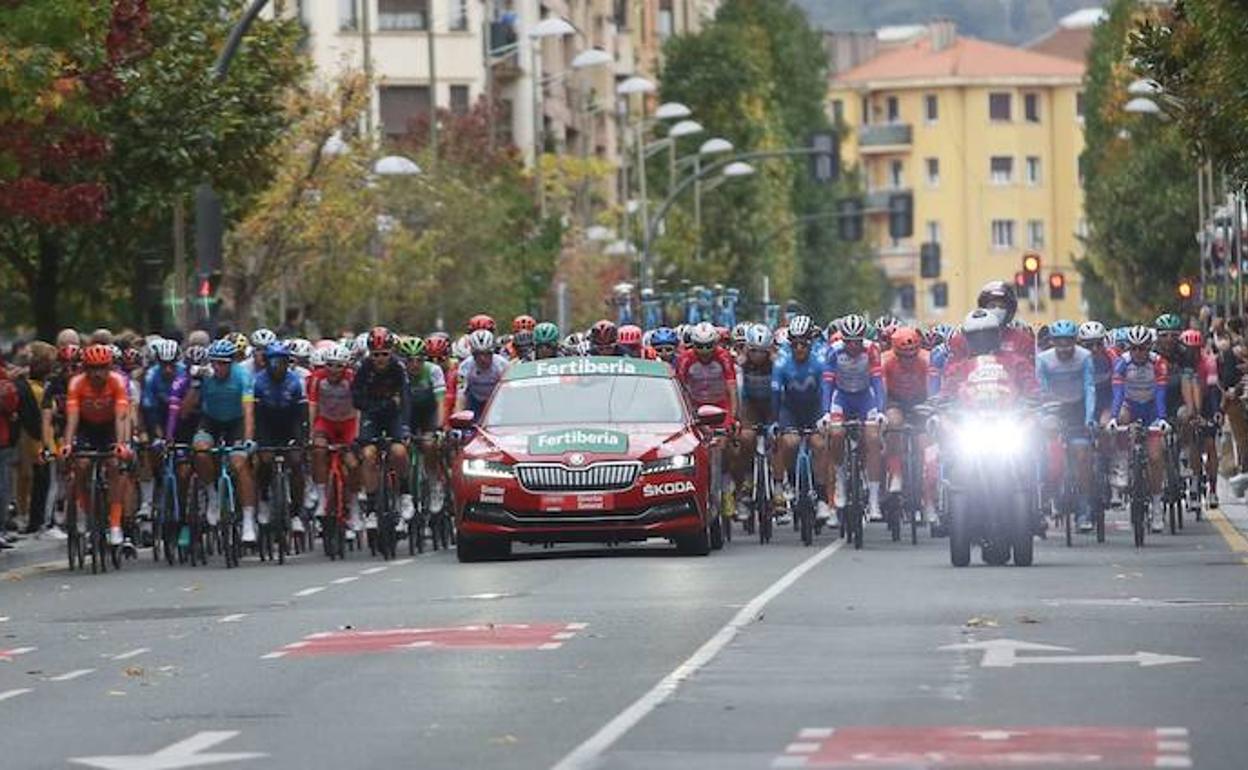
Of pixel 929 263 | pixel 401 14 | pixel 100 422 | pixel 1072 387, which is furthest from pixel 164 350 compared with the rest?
pixel 929 263

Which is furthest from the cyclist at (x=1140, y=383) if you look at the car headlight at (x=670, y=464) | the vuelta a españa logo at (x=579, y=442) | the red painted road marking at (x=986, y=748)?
the red painted road marking at (x=986, y=748)

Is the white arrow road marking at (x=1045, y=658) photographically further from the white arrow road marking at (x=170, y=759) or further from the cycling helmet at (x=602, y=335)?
the cycling helmet at (x=602, y=335)

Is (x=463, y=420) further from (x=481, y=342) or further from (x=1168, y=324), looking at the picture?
(x=1168, y=324)

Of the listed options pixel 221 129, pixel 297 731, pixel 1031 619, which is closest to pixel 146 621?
pixel 1031 619

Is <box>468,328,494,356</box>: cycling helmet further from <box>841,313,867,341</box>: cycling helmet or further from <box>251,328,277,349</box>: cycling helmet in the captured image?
<box>841,313,867,341</box>: cycling helmet

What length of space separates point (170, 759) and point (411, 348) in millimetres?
19312

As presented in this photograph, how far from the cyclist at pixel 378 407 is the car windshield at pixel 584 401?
5.18ft

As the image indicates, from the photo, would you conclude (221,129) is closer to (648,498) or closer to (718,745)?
(648,498)

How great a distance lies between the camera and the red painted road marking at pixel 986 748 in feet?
48.3

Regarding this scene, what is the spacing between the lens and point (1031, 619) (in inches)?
879

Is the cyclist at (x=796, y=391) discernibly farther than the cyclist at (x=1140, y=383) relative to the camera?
No

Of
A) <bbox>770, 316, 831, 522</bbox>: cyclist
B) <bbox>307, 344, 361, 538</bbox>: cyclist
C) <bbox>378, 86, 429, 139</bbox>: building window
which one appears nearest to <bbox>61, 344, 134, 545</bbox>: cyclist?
<bbox>307, 344, 361, 538</bbox>: cyclist

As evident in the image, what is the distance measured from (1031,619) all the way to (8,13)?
1721 centimetres

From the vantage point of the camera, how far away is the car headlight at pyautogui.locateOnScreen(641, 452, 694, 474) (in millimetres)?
30625
